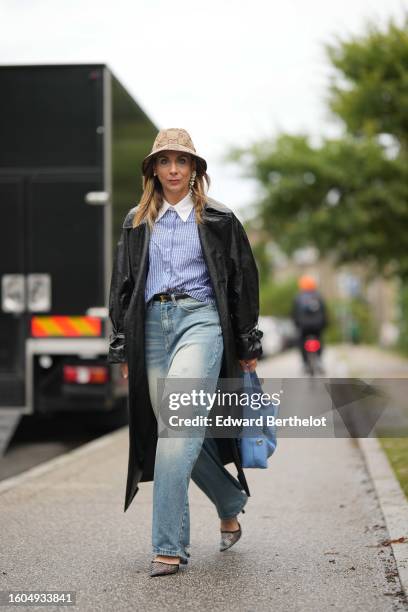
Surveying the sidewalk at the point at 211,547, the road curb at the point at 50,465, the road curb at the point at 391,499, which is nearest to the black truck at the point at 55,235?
the road curb at the point at 50,465

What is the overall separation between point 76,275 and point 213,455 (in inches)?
164

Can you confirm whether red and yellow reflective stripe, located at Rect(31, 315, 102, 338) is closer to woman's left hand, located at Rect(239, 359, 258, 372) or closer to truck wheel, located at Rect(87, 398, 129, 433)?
truck wheel, located at Rect(87, 398, 129, 433)

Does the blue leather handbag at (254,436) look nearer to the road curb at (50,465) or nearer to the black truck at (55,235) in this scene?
the road curb at (50,465)

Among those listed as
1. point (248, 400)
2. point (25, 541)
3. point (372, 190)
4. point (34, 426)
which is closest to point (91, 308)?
point (34, 426)

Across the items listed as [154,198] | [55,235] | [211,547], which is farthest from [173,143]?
[55,235]

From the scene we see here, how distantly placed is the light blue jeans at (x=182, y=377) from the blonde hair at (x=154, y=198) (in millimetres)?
376

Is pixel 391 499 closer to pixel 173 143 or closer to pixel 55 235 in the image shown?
pixel 173 143

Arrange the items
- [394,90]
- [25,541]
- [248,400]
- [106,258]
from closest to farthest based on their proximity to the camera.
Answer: [248,400] → [25,541] → [106,258] → [394,90]

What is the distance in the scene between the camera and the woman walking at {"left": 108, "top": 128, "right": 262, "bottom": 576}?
4.38 metres

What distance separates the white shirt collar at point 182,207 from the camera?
4.53m

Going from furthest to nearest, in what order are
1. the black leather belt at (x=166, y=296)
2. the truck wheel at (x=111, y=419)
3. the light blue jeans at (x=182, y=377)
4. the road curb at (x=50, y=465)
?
the truck wheel at (x=111, y=419) < the road curb at (x=50, y=465) < the black leather belt at (x=166, y=296) < the light blue jeans at (x=182, y=377)

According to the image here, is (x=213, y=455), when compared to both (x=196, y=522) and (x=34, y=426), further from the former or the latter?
(x=34, y=426)

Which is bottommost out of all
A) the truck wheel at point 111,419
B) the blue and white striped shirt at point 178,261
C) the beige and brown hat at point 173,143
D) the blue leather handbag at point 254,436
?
the truck wheel at point 111,419

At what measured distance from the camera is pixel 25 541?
5051mm
